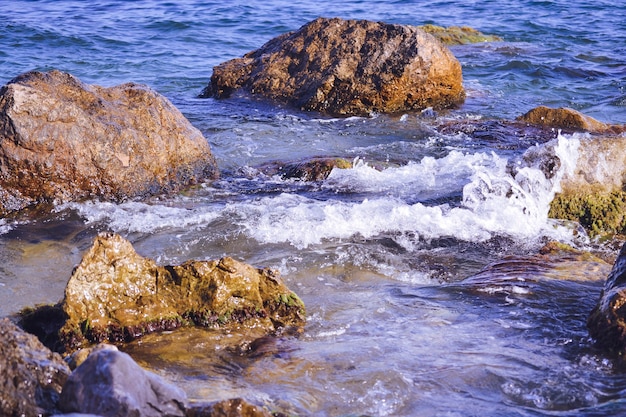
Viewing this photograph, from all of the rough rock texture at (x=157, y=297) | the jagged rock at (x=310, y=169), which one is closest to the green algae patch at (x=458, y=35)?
the jagged rock at (x=310, y=169)

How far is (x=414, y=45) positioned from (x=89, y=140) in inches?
208

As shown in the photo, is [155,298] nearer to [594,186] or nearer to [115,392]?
[115,392]

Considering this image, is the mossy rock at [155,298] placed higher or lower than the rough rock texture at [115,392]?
lower

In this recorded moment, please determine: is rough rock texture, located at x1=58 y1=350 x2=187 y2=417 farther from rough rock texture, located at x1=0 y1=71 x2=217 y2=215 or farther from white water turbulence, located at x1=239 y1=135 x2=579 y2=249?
rough rock texture, located at x1=0 y1=71 x2=217 y2=215

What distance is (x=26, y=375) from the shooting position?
2756 millimetres

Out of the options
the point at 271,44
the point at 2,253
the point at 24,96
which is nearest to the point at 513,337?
the point at 2,253

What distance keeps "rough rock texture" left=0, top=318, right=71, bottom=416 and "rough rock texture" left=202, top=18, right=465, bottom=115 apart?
773 centimetres

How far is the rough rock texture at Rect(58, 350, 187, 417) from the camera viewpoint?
258 cm

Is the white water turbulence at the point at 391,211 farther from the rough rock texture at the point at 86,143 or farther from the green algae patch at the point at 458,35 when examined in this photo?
the green algae patch at the point at 458,35

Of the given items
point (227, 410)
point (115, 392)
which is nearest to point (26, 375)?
point (115, 392)

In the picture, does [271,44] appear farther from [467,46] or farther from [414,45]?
[467,46]

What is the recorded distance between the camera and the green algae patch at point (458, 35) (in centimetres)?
1619

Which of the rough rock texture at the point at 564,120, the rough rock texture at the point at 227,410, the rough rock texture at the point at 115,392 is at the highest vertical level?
the rough rock texture at the point at 115,392

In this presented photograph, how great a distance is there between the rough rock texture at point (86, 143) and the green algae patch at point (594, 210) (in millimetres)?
3481
